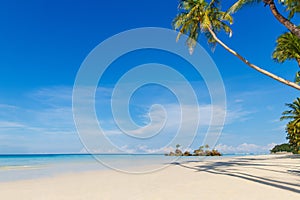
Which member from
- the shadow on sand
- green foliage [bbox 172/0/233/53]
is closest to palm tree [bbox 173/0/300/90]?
green foliage [bbox 172/0/233/53]

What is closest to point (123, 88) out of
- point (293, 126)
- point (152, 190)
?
point (152, 190)

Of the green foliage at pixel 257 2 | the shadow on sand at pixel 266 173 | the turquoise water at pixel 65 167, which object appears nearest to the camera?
the shadow on sand at pixel 266 173

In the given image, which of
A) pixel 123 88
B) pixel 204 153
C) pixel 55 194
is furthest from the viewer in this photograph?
pixel 204 153

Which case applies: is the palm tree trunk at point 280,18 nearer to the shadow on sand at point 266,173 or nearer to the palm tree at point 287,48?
the shadow on sand at point 266,173

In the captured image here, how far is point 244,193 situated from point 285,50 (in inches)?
447

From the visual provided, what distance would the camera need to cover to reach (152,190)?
6.98 metres

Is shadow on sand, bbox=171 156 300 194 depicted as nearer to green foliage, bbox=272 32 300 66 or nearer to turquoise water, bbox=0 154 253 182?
turquoise water, bbox=0 154 253 182

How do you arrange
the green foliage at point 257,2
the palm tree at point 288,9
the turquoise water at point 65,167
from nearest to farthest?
the palm tree at point 288,9
the green foliage at point 257,2
the turquoise water at point 65,167

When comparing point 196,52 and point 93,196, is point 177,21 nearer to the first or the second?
point 196,52

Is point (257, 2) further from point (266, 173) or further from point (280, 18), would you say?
point (266, 173)

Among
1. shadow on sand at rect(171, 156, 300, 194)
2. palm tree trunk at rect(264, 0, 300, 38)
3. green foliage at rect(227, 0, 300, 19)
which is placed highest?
green foliage at rect(227, 0, 300, 19)

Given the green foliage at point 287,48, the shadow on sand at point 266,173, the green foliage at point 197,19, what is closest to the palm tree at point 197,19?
the green foliage at point 197,19

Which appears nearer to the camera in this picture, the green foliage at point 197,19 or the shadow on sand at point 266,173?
the shadow on sand at point 266,173

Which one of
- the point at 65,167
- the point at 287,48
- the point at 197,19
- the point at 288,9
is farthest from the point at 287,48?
the point at 65,167
